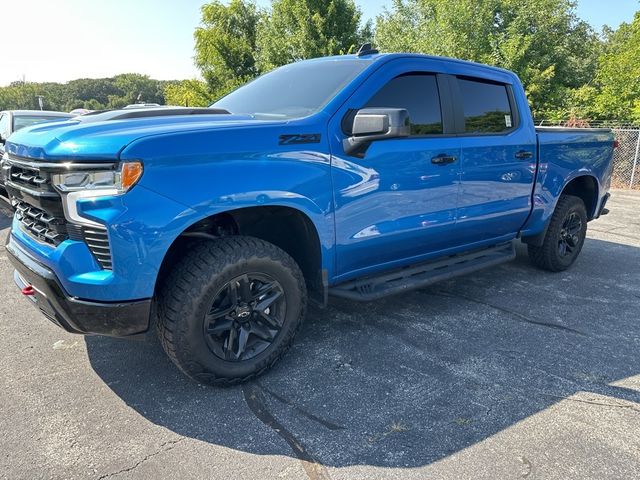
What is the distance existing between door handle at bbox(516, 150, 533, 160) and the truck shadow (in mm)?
1321

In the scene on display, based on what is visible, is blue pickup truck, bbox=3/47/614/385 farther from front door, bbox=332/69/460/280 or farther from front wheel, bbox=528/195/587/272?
front wheel, bbox=528/195/587/272

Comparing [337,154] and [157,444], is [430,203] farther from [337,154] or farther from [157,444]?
[157,444]

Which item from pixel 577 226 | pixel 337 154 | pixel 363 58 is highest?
pixel 363 58

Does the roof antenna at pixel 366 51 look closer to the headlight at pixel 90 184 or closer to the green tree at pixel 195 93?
the headlight at pixel 90 184

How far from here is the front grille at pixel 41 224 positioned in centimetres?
236

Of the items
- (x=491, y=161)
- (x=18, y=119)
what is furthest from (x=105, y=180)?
(x=18, y=119)

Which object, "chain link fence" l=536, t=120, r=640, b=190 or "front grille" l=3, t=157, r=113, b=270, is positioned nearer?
"front grille" l=3, t=157, r=113, b=270

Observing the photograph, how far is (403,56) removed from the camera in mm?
3461

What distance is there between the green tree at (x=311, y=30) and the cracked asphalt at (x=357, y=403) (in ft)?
63.5

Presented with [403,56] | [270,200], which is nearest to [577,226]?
[403,56]

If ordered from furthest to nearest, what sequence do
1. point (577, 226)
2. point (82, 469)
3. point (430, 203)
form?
point (577, 226), point (430, 203), point (82, 469)

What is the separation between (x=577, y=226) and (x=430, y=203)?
2729 millimetres

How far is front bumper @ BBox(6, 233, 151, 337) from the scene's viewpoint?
2.29m

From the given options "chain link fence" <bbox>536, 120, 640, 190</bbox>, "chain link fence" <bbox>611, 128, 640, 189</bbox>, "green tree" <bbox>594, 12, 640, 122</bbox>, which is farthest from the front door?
"green tree" <bbox>594, 12, 640, 122</bbox>
